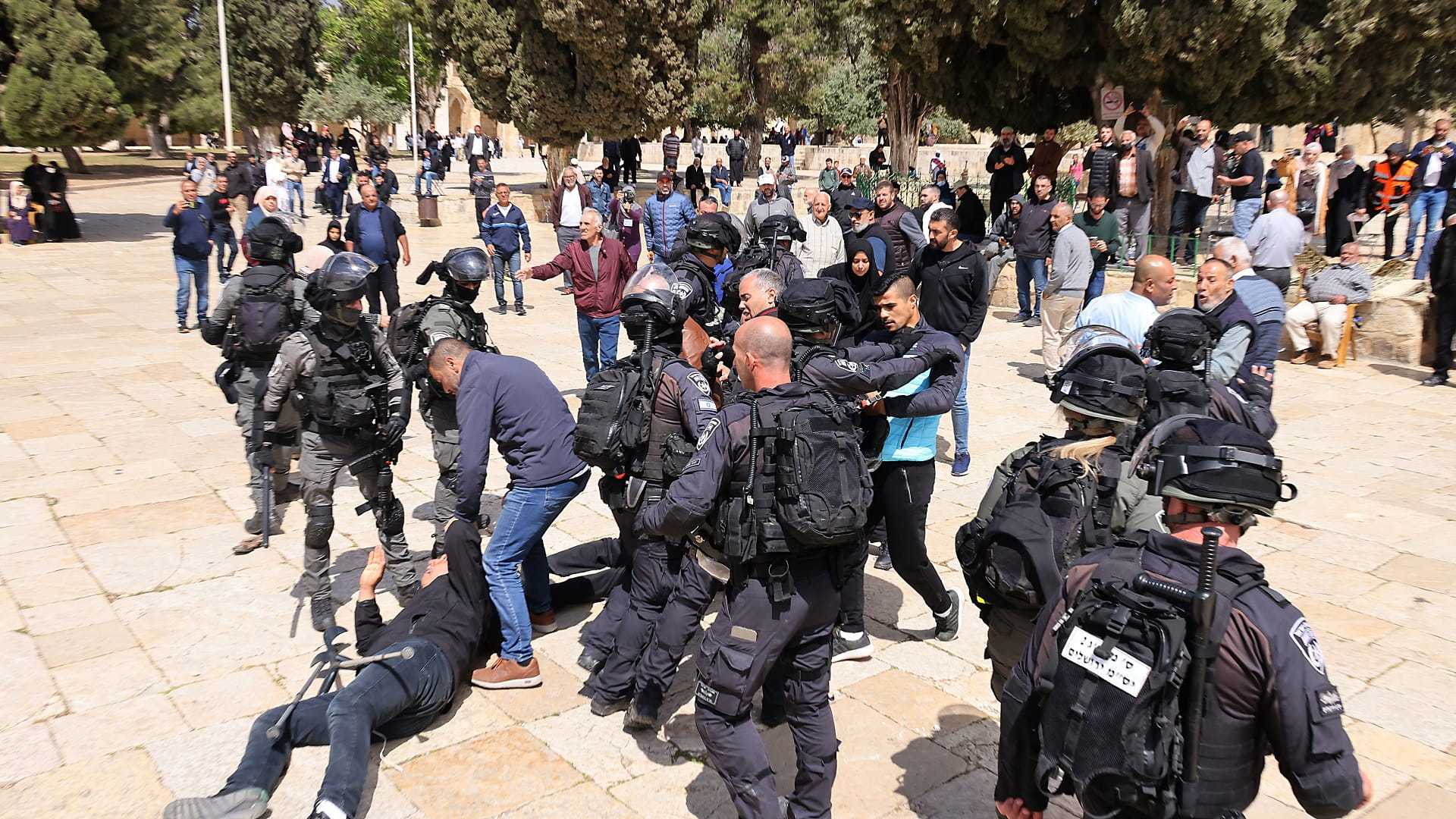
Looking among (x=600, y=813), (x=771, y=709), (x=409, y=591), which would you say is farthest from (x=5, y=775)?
(x=771, y=709)

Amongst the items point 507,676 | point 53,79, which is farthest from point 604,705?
point 53,79

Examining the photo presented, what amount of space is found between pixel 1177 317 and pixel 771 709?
8.37 feet

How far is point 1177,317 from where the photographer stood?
472cm

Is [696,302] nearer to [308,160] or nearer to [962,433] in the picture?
[962,433]

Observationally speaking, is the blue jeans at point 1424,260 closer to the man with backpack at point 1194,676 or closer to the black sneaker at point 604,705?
the black sneaker at point 604,705

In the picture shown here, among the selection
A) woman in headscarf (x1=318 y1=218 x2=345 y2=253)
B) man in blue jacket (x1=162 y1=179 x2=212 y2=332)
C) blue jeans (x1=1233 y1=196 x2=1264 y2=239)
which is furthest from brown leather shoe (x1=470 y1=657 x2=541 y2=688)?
blue jeans (x1=1233 y1=196 x2=1264 y2=239)

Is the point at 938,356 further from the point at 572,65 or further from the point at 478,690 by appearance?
the point at 572,65

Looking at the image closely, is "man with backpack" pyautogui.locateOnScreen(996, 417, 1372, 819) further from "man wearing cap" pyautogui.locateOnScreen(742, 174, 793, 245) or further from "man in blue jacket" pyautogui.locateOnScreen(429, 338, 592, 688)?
"man wearing cap" pyautogui.locateOnScreen(742, 174, 793, 245)

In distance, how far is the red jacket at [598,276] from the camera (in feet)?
30.0

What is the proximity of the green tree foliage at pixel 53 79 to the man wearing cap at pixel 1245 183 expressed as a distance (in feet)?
67.7

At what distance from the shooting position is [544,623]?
5605 mm

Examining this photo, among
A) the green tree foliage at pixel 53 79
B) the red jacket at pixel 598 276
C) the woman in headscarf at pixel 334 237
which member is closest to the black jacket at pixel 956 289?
the red jacket at pixel 598 276

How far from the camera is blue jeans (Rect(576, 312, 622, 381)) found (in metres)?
9.39

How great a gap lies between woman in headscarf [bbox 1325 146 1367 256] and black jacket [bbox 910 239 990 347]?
34.0 feet
